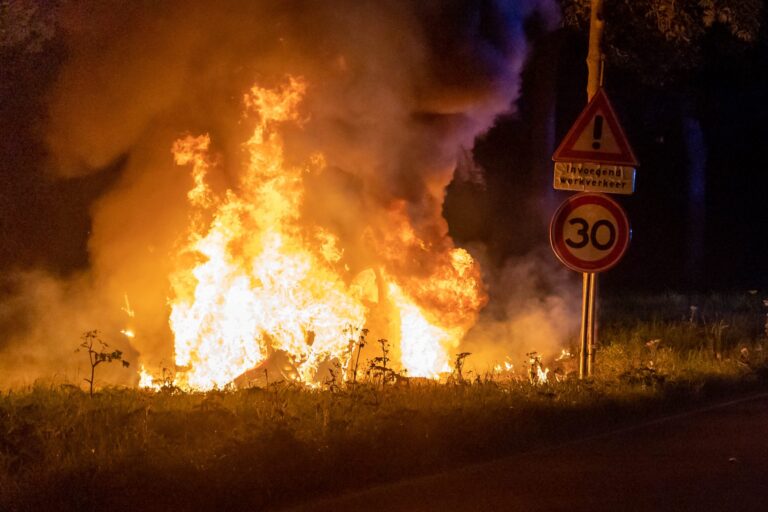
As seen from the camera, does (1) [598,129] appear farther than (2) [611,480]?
Yes

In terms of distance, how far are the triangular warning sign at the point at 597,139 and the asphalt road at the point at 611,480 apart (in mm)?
2849

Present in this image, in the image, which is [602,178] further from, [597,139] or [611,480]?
[611,480]

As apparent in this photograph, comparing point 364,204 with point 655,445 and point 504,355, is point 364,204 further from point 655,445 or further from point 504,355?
point 655,445

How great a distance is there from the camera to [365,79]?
492 inches

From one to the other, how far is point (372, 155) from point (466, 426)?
4.52 meters

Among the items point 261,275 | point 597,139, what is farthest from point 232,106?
point 597,139

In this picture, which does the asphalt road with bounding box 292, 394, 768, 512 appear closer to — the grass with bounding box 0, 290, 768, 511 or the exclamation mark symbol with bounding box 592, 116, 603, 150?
the grass with bounding box 0, 290, 768, 511

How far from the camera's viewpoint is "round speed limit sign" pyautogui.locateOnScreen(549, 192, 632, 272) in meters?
11.2

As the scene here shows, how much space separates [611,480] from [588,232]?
146 inches

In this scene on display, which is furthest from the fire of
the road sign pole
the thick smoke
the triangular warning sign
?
the triangular warning sign

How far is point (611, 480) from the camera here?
8.20m

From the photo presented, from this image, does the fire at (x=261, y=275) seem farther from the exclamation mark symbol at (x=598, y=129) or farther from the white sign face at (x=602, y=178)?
the exclamation mark symbol at (x=598, y=129)

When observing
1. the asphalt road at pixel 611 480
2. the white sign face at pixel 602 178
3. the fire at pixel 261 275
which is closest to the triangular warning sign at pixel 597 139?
the white sign face at pixel 602 178

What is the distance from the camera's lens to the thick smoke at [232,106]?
12383mm
